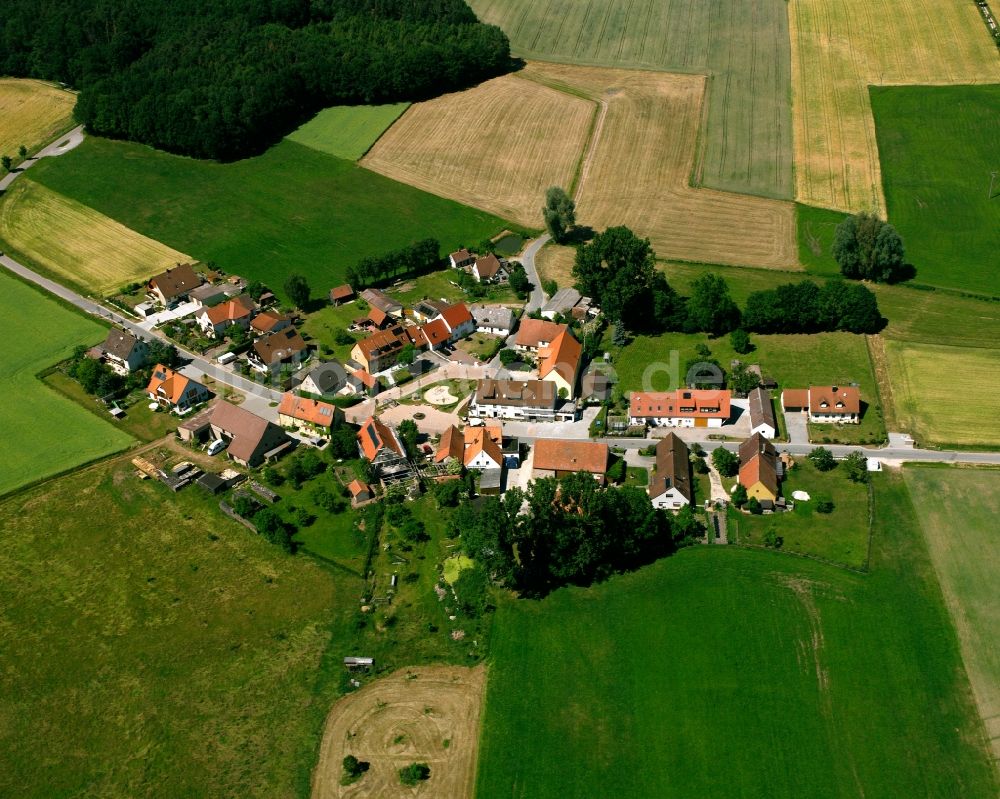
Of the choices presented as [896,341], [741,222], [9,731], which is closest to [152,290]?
[9,731]

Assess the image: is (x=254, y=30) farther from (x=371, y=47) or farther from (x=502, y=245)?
(x=502, y=245)

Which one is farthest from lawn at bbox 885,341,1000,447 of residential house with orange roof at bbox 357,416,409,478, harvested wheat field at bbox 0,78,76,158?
harvested wheat field at bbox 0,78,76,158

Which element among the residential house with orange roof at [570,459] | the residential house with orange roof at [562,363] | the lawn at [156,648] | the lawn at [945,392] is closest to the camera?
the lawn at [156,648]

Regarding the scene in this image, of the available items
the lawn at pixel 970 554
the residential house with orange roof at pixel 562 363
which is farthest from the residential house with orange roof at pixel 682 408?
the lawn at pixel 970 554

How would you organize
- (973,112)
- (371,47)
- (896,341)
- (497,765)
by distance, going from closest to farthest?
(497,765) < (896,341) < (973,112) < (371,47)

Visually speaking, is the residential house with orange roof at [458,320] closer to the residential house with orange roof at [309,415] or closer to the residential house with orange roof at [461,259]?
the residential house with orange roof at [461,259]

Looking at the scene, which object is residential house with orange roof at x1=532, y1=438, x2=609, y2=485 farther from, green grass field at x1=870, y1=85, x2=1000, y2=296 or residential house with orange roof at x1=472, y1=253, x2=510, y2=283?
green grass field at x1=870, y1=85, x2=1000, y2=296

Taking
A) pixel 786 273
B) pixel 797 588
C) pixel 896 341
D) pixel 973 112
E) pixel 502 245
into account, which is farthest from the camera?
pixel 973 112
